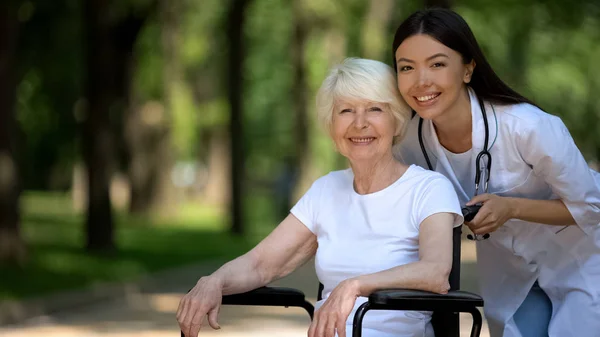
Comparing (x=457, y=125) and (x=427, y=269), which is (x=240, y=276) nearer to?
(x=427, y=269)

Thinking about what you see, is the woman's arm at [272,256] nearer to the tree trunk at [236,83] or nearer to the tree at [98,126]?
the tree at [98,126]

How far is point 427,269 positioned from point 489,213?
309mm

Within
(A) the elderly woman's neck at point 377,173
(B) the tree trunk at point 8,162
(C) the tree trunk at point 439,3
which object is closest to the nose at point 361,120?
(A) the elderly woman's neck at point 377,173

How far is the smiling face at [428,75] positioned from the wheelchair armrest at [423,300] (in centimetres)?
68

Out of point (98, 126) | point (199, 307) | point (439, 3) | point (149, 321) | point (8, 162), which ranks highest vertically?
point (439, 3)

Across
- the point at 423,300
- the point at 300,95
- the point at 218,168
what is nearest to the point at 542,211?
the point at 423,300

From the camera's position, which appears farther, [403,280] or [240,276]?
[240,276]

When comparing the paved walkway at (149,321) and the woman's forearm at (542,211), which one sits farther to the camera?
the paved walkway at (149,321)

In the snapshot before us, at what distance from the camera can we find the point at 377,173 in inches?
169

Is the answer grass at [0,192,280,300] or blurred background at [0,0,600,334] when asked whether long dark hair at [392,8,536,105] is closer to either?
grass at [0,192,280,300]

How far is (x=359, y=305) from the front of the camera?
4105 millimetres

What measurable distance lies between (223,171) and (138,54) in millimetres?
11121

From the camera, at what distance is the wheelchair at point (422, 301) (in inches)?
148

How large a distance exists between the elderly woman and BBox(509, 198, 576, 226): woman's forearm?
9.3 inches
